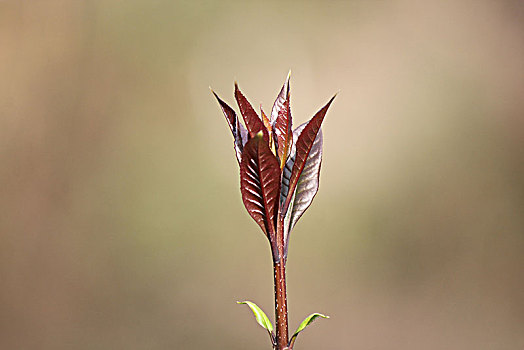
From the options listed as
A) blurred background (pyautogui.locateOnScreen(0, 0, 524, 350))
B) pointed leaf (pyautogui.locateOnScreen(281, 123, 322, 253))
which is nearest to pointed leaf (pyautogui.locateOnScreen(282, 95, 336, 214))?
pointed leaf (pyautogui.locateOnScreen(281, 123, 322, 253))

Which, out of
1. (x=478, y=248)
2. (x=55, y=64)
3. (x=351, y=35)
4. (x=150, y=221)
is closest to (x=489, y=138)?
(x=478, y=248)

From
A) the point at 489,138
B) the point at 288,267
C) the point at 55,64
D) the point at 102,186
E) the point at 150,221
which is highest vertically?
the point at 55,64

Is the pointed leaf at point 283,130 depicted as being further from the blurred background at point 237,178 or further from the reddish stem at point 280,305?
the blurred background at point 237,178

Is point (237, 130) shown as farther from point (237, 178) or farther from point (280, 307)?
point (237, 178)

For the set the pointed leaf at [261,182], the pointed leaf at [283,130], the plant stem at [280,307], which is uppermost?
the pointed leaf at [283,130]

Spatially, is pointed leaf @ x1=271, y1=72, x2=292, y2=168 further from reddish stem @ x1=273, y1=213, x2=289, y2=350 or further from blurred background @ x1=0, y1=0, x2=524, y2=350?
blurred background @ x1=0, y1=0, x2=524, y2=350

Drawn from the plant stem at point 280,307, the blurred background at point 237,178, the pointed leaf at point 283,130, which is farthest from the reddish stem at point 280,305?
the blurred background at point 237,178

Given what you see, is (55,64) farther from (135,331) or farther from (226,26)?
(135,331)
